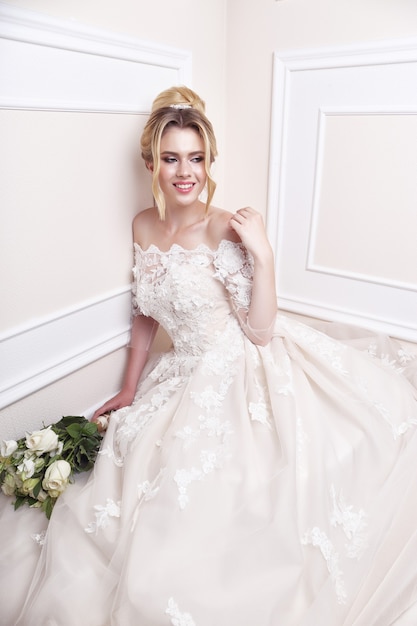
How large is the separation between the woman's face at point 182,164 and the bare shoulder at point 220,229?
98 millimetres

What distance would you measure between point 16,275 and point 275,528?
Result: 94 cm

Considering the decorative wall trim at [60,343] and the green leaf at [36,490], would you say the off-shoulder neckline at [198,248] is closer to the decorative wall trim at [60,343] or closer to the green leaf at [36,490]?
the decorative wall trim at [60,343]

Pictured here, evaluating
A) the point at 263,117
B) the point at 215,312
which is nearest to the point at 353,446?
the point at 215,312

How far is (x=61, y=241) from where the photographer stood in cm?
150

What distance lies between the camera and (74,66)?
139 cm

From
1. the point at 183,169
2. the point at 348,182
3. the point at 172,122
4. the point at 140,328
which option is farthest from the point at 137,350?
the point at 348,182

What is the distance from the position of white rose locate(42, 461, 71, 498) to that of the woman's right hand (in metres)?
0.36

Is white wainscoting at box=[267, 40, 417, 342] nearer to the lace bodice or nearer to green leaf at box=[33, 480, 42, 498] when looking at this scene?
the lace bodice

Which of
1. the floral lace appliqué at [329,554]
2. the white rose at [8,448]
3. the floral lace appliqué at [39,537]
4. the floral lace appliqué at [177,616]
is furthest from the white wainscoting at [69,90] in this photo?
the floral lace appliqué at [329,554]

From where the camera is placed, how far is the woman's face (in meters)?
1.46

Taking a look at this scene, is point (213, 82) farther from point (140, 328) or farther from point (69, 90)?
point (140, 328)

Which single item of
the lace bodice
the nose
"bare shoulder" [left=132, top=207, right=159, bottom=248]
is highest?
the nose

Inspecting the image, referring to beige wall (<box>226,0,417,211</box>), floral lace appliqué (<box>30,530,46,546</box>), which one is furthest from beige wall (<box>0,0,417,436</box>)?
floral lace appliqué (<box>30,530,46,546</box>)

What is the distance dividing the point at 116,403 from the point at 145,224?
2.05 feet
